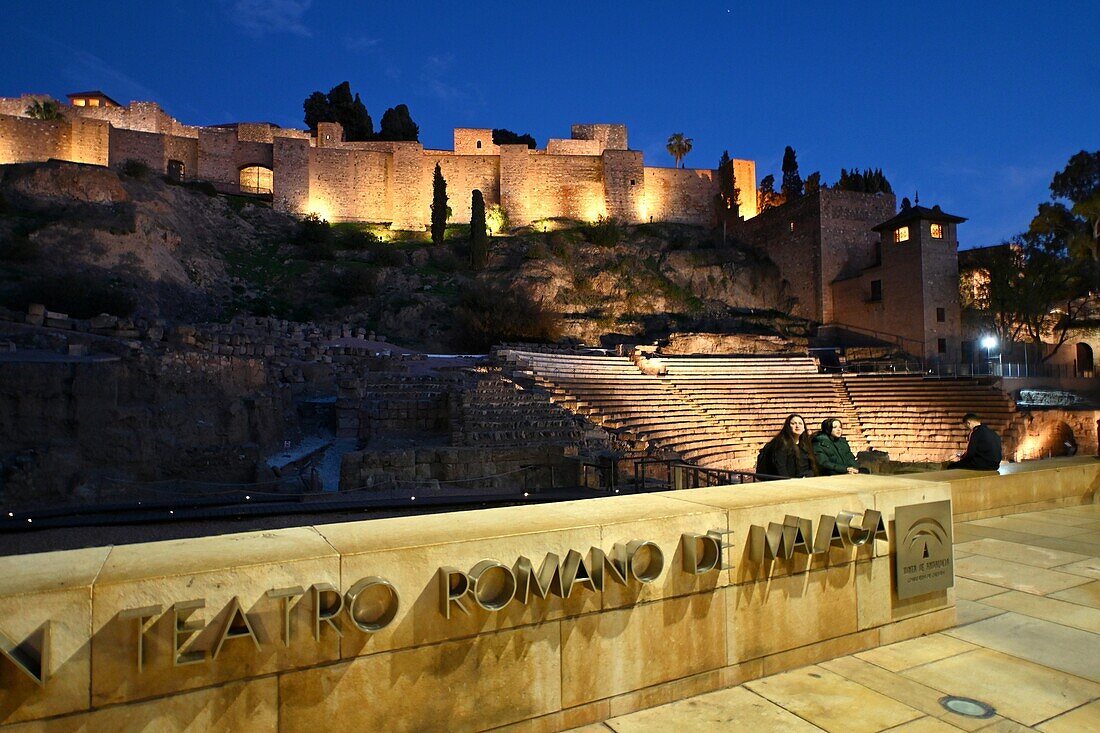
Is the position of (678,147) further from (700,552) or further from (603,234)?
(700,552)

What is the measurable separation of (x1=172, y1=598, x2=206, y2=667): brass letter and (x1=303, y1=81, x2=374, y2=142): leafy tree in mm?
59987

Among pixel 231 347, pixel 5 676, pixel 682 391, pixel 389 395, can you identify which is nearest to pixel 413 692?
pixel 5 676

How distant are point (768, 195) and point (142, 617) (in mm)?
57043

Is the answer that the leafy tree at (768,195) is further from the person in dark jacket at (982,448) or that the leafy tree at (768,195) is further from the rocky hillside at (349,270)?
the person in dark jacket at (982,448)

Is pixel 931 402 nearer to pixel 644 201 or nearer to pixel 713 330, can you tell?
pixel 713 330

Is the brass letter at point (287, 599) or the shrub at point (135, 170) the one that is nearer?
the brass letter at point (287, 599)

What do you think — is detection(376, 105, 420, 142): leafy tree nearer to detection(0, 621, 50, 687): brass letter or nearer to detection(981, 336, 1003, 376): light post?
detection(981, 336, 1003, 376): light post

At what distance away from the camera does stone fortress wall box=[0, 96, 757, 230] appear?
136 ft

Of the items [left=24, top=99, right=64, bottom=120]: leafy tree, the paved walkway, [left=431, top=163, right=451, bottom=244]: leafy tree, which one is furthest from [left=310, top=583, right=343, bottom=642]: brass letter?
[left=24, top=99, right=64, bottom=120]: leafy tree

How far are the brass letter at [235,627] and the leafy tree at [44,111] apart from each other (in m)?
52.9

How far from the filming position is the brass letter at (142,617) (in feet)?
6.59

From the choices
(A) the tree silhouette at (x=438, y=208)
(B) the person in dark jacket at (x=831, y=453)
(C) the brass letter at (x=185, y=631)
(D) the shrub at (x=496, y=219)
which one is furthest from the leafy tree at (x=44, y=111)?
(C) the brass letter at (x=185, y=631)

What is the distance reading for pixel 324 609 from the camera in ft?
7.70

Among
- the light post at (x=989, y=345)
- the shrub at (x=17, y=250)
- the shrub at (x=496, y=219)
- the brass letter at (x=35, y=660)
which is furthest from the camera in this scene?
the shrub at (x=496, y=219)
